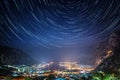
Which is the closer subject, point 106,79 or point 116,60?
point 106,79

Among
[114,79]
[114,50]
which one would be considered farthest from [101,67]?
[114,79]

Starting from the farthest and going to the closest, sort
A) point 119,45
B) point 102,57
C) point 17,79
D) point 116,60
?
point 102,57, point 119,45, point 116,60, point 17,79

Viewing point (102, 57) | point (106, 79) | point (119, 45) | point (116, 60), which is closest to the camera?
point (106, 79)

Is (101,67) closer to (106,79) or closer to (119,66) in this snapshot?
(119,66)

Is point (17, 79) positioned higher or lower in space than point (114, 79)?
higher

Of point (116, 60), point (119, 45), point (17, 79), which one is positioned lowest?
point (17, 79)

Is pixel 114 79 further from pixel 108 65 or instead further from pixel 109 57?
pixel 109 57

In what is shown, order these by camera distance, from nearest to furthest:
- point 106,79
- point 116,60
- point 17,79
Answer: point 106,79 → point 17,79 → point 116,60

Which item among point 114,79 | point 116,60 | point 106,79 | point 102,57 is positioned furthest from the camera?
point 102,57

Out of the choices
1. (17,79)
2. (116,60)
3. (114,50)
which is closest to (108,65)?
(116,60)
